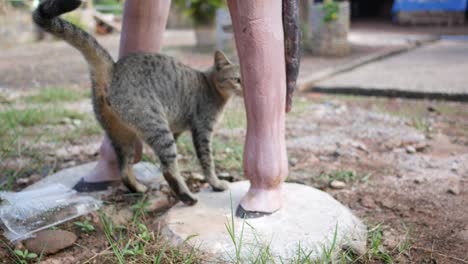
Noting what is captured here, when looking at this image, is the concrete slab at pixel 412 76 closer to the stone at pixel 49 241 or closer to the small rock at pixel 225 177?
the small rock at pixel 225 177

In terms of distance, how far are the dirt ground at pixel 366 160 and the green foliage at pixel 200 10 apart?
496 cm

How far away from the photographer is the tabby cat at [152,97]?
229 cm

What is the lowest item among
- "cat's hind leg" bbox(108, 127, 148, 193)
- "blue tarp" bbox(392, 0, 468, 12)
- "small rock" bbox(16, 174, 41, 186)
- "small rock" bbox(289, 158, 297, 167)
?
"small rock" bbox(16, 174, 41, 186)

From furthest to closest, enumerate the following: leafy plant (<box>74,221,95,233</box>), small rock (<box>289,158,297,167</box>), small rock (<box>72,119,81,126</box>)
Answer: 1. small rock (<box>72,119,81,126</box>)
2. small rock (<box>289,158,297,167</box>)
3. leafy plant (<box>74,221,95,233</box>)

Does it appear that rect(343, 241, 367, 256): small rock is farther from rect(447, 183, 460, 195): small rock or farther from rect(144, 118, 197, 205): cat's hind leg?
rect(447, 183, 460, 195): small rock

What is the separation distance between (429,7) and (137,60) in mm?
12749

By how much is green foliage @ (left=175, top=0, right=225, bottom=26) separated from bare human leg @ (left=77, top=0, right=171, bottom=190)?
6.96m

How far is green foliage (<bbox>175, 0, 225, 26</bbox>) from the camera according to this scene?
9500mm

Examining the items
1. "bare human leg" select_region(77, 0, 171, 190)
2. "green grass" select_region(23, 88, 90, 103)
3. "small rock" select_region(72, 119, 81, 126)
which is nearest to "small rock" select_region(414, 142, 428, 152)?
"bare human leg" select_region(77, 0, 171, 190)

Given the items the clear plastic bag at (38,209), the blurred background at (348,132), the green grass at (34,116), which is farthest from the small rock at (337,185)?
the green grass at (34,116)

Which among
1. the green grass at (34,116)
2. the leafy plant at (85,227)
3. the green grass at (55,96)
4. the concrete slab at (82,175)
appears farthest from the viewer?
the green grass at (55,96)

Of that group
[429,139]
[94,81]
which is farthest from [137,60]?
[429,139]

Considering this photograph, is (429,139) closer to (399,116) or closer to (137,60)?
(399,116)

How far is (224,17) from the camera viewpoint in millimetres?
8641
